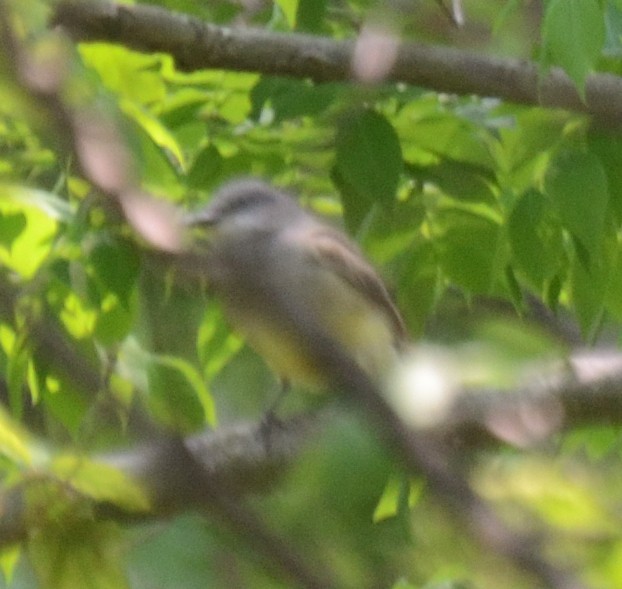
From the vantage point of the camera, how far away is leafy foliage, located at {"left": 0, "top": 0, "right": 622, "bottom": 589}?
2.22ft

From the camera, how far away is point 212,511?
52 cm

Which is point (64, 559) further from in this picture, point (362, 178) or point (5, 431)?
point (362, 178)

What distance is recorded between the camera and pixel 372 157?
1828 mm

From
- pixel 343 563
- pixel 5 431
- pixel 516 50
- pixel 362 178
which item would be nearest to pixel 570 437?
pixel 362 178

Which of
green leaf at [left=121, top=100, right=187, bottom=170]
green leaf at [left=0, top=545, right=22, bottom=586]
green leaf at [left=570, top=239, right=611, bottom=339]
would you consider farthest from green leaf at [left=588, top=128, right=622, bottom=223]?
green leaf at [left=0, top=545, right=22, bottom=586]

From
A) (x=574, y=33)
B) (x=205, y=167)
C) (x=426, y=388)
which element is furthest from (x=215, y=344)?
(x=426, y=388)

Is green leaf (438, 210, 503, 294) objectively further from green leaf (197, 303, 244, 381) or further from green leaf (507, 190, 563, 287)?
green leaf (197, 303, 244, 381)

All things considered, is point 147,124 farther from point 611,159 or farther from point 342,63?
point 611,159

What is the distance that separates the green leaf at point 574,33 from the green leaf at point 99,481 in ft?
3.18

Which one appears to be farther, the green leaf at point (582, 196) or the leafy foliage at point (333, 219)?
the green leaf at point (582, 196)

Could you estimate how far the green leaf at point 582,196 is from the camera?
1.74 meters

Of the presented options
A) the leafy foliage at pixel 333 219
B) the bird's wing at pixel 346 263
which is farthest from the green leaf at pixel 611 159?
the bird's wing at pixel 346 263

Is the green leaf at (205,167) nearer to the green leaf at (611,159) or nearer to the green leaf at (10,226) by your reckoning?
the green leaf at (10,226)

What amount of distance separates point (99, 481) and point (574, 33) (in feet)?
3.39
